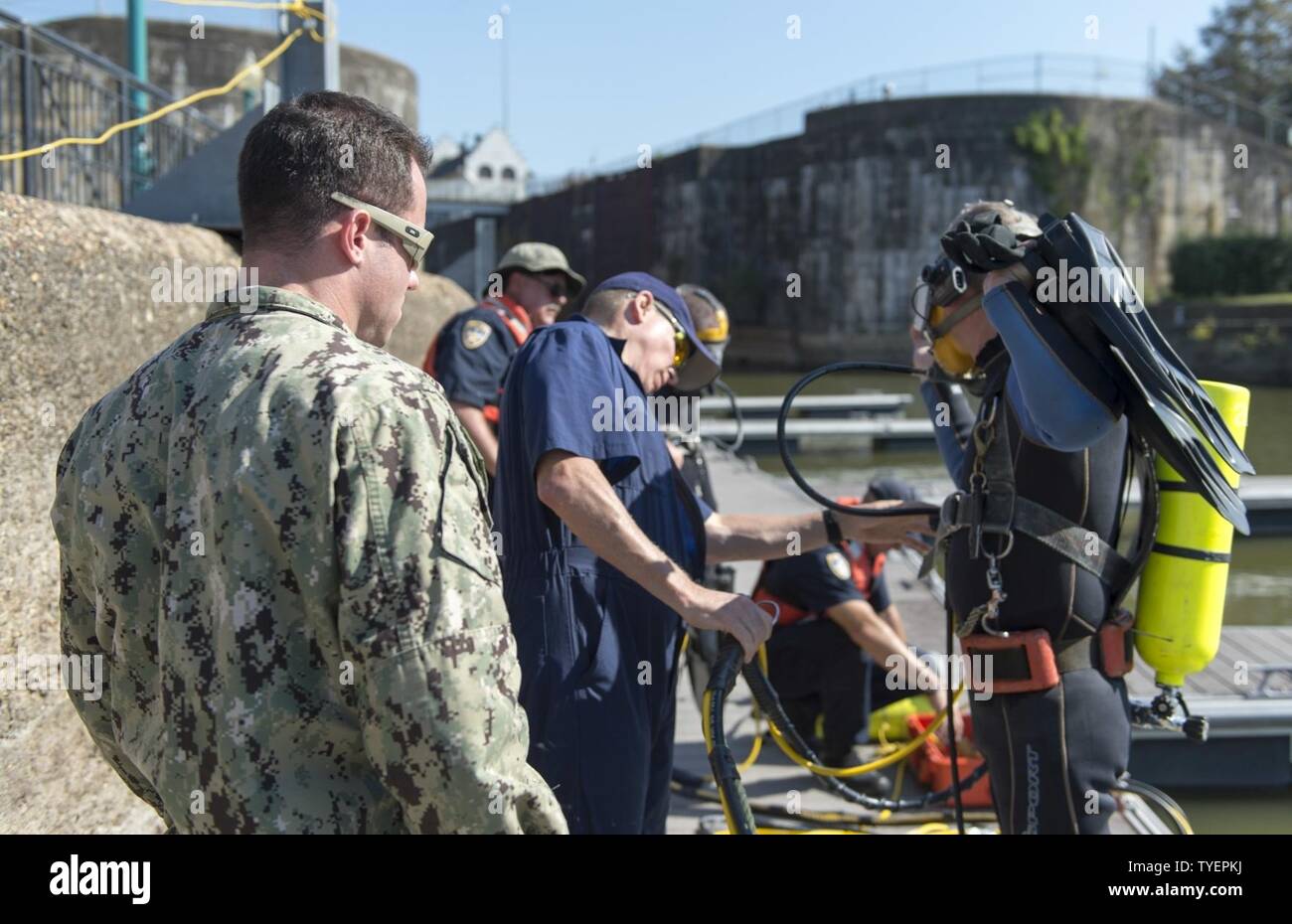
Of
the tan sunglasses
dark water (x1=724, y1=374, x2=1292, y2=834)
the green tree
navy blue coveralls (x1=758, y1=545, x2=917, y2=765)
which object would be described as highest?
the green tree

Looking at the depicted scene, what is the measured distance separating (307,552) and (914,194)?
4260 centimetres

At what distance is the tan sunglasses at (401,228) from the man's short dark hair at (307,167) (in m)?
0.01

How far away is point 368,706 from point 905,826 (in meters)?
3.54

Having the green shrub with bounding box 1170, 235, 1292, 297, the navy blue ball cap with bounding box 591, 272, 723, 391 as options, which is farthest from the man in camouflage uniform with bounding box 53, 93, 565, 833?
the green shrub with bounding box 1170, 235, 1292, 297

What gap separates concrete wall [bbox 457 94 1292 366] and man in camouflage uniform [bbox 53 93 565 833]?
3939 centimetres

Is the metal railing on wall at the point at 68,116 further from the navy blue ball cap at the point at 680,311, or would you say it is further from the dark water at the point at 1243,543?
the dark water at the point at 1243,543

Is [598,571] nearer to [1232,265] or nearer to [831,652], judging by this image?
[831,652]

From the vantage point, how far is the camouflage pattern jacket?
1643 mm

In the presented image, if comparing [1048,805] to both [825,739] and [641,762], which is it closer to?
[641,762]

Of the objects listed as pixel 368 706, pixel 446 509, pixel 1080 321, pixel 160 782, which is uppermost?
pixel 1080 321

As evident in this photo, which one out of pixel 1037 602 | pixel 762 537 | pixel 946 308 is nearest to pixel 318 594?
pixel 1037 602

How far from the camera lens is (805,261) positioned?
44.6 metres

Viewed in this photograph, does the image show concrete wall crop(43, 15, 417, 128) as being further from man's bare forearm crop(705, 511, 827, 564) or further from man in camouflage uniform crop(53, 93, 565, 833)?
man in camouflage uniform crop(53, 93, 565, 833)
